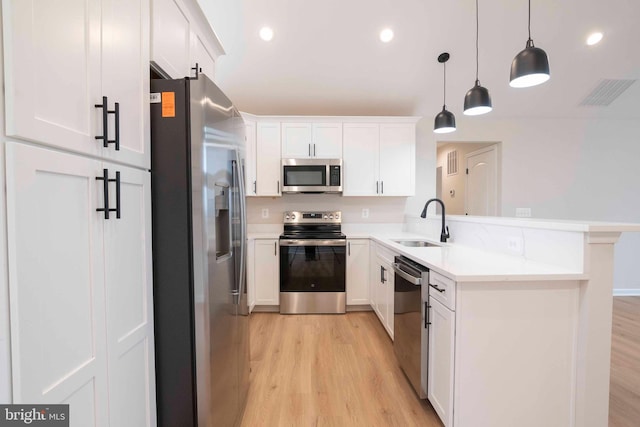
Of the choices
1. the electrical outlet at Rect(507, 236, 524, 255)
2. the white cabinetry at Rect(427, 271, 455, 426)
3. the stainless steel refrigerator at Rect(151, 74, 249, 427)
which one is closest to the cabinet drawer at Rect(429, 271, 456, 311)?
the white cabinetry at Rect(427, 271, 455, 426)

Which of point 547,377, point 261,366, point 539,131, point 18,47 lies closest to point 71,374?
point 18,47

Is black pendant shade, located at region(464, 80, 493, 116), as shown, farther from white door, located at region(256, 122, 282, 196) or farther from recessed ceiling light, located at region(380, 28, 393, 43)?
white door, located at region(256, 122, 282, 196)

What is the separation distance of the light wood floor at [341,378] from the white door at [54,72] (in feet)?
5.72

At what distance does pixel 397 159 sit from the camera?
3.50m

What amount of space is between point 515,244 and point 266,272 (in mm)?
2471

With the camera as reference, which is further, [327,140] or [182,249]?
[327,140]

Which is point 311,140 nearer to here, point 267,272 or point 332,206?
point 332,206

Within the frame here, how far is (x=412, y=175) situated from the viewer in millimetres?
3516

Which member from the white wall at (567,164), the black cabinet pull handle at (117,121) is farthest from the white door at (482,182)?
the black cabinet pull handle at (117,121)

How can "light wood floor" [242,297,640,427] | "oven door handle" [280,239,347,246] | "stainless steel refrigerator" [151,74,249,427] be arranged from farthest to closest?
"oven door handle" [280,239,347,246] < "light wood floor" [242,297,640,427] < "stainless steel refrigerator" [151,74,249,427]

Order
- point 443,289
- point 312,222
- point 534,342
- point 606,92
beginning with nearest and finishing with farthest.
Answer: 1. point 534,342
2. point 443,289
3. point 606,92
4. point 312,222

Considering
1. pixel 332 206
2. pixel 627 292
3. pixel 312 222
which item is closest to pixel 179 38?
pixel 312 222

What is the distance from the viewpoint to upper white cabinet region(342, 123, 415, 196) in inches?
136

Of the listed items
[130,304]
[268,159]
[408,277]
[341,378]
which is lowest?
[341,378]
